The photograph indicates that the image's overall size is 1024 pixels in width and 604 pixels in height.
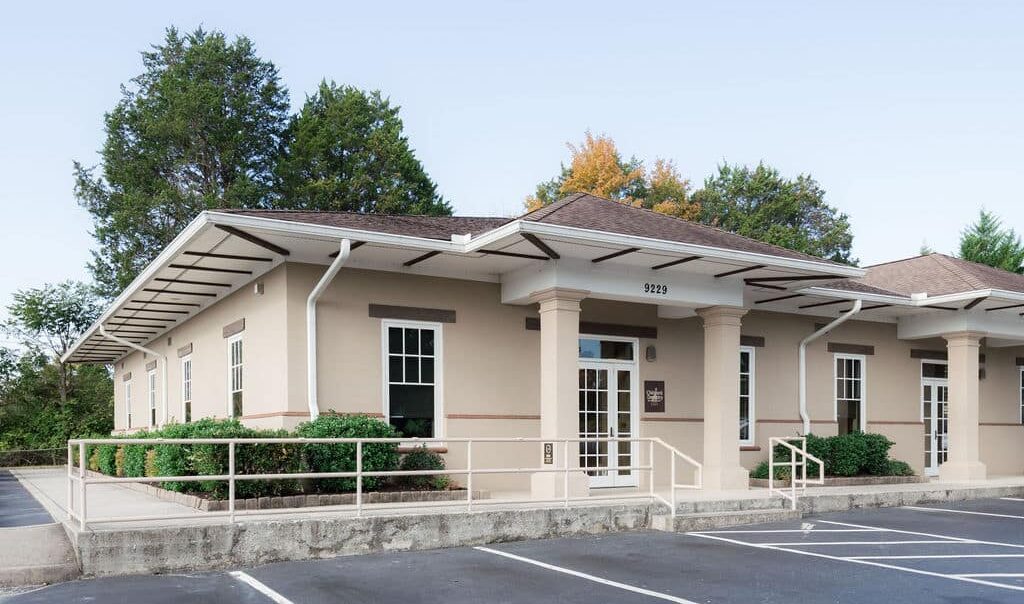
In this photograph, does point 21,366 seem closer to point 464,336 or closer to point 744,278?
point 464,336

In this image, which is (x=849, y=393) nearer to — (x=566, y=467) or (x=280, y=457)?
(x=566, y=467)

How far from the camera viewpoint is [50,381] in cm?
3925

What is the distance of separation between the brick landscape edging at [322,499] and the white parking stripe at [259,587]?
1.92 metres

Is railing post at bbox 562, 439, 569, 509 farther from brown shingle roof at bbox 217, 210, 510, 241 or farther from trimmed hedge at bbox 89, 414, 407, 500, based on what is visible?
brown shingle roof at bbox 217, 210, 510, 241

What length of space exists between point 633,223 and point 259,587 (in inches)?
317

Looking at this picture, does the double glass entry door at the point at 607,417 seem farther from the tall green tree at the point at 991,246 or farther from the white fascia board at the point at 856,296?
the tall green tree at the point at 991,246

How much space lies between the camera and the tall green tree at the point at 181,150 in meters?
38.4

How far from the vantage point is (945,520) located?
14.2 metres

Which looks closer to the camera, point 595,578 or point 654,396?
point 595,578

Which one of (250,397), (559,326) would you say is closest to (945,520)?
(559,326)

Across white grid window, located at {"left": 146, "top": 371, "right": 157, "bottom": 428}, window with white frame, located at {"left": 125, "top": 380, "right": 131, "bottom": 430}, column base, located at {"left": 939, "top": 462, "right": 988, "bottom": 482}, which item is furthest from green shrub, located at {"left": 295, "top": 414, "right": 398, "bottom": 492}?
window with white frame, located at {"left": 125, "top": 380, "right": 131, "bottom": 430}

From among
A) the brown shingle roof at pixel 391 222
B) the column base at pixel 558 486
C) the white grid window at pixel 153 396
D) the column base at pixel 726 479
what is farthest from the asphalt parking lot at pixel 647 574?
the white grid window at pixel 153 396

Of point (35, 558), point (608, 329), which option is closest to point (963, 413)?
point (608, 329)

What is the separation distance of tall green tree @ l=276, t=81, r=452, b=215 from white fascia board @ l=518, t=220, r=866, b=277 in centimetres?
2640
